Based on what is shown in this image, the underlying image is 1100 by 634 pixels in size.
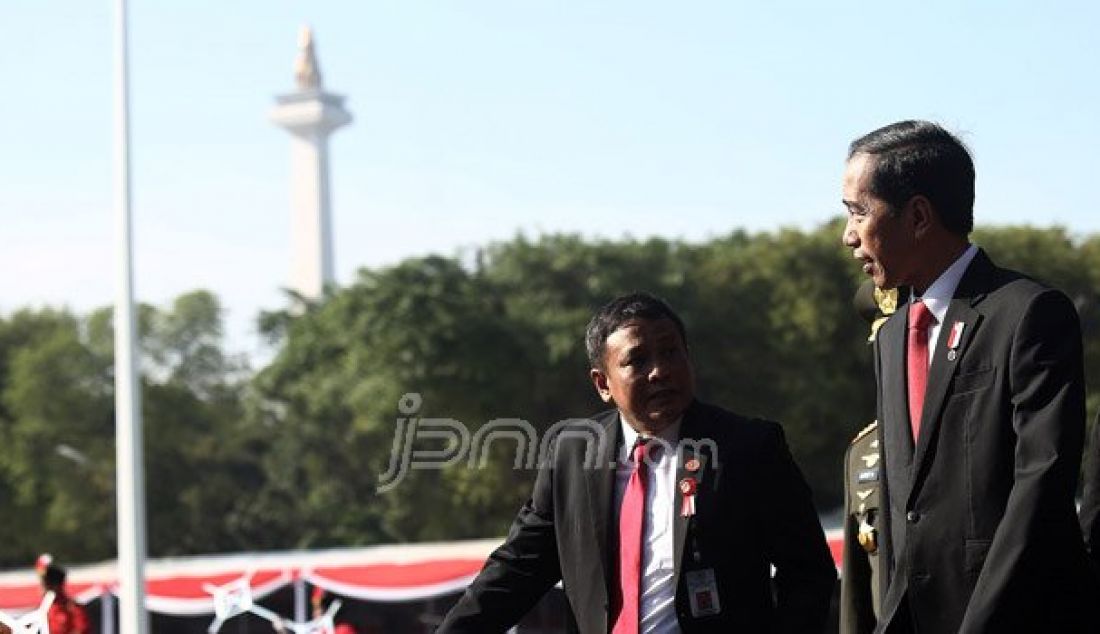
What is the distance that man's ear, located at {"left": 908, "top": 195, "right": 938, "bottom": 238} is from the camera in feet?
13.6

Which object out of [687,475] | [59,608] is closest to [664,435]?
[687,475]

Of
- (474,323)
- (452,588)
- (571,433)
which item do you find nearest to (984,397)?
(571,433)

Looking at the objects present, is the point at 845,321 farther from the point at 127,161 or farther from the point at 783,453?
the point at 783,453

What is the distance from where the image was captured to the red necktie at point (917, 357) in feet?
13.4

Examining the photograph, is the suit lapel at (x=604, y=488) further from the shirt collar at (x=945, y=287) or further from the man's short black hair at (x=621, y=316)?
the shirt collar at (x=945, y=287)

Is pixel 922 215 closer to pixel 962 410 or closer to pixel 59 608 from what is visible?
pixel 962 410

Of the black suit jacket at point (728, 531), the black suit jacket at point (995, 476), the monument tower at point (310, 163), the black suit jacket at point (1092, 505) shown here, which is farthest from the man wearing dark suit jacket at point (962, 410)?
the monument tower at point (310, 163)

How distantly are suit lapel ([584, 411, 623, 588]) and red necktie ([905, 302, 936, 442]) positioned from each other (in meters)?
1.02

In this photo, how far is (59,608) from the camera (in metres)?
12.2

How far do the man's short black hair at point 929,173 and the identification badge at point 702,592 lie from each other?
109 cm

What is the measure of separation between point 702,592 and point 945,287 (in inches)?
41.1

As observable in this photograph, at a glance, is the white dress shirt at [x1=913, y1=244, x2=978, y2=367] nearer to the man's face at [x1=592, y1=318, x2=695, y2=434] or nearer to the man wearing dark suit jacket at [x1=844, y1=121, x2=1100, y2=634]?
the man wearing dark suit jacket at [x1=844, y1=121, x2=1100, y2=634]

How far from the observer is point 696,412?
4.96 metres

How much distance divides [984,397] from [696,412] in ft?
3.79
